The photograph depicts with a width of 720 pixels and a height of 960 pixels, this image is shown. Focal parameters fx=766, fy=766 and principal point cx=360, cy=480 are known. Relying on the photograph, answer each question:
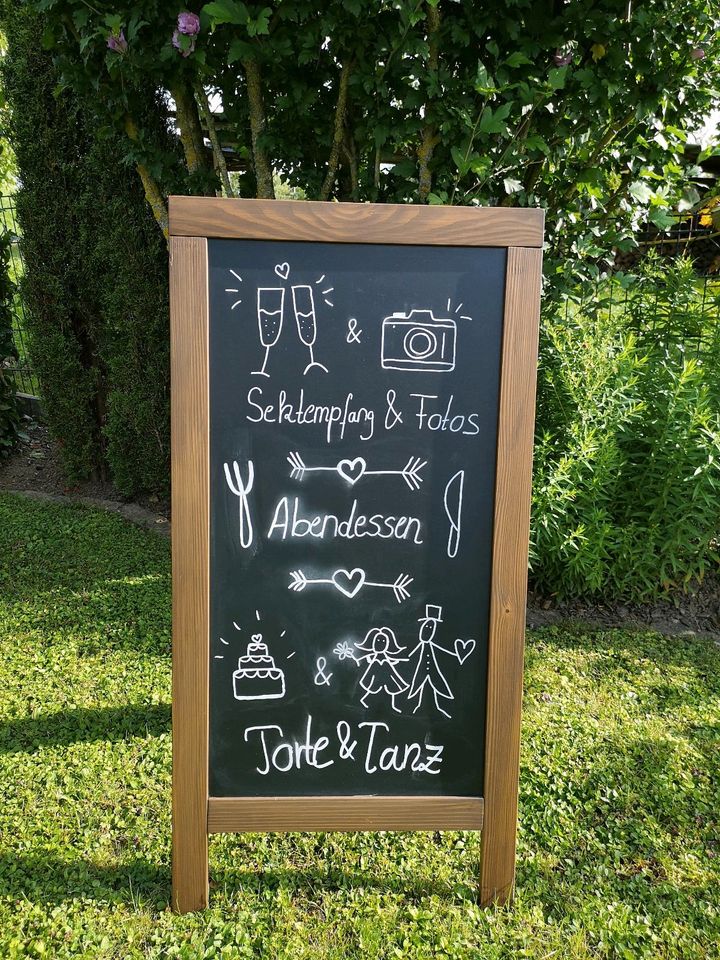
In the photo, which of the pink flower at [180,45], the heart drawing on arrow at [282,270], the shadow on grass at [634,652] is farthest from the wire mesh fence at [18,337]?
the heart drawing on arrow at [282,270]

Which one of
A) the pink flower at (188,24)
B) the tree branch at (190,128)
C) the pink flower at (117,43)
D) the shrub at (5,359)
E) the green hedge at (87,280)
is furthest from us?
the shrub at (5,359)

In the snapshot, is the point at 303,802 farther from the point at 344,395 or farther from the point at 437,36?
the point at 437,36

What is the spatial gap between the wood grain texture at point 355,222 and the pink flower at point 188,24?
4.38 feet

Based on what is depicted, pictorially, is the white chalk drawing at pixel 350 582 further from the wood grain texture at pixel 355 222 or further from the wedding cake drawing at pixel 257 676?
the wood grain texture at pixel 355 222

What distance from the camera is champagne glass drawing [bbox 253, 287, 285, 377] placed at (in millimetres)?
1872

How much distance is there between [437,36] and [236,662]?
93.5 inches

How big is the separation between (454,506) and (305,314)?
0.61 metres

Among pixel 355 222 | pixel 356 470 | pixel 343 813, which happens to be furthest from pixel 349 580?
pixel 355 222

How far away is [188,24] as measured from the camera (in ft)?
8.93

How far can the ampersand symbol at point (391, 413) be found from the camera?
1938 millimetres

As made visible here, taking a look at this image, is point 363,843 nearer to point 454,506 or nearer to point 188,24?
point 454,506

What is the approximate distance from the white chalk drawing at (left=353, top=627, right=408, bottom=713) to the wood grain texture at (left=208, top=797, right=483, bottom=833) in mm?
267

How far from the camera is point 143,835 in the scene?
232 cm

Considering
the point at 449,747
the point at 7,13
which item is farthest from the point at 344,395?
the point at 7,13
